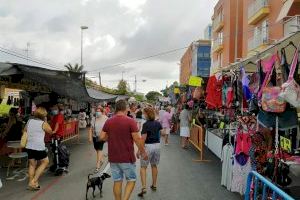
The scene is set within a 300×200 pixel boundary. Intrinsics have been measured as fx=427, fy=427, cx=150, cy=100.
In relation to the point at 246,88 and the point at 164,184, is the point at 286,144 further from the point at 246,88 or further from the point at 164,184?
the point at 164,184

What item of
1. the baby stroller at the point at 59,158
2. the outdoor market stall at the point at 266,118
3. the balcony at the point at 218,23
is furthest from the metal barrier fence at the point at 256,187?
the balcony at the point at 218,23

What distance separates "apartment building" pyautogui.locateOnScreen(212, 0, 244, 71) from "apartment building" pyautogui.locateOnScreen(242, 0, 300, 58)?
18.0 ft

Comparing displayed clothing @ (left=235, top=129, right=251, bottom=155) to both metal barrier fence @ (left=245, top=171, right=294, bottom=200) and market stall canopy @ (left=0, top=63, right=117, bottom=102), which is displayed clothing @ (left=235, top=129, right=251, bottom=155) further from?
market stall canopy @ (left=0, top=63, right=117, bottom=102)

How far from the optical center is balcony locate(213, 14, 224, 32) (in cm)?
4581

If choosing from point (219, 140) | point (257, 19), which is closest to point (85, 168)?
point (219, 140)

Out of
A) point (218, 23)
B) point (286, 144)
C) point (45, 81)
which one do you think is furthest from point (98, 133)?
point (218, 23)

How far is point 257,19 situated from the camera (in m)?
31.6

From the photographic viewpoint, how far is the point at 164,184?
977 cm

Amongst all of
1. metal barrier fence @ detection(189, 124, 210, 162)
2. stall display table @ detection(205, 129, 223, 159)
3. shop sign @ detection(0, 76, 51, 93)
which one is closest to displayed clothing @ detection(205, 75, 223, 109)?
stall display table @ detection(205, 129, 223, 159)

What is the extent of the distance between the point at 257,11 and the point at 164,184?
936 inches

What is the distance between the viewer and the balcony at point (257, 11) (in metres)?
29.7

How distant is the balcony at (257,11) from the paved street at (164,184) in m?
18.7

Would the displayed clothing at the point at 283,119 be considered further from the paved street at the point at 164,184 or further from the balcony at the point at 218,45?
the balcony at the point at 218,45

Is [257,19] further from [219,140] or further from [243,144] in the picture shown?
[243,144]
